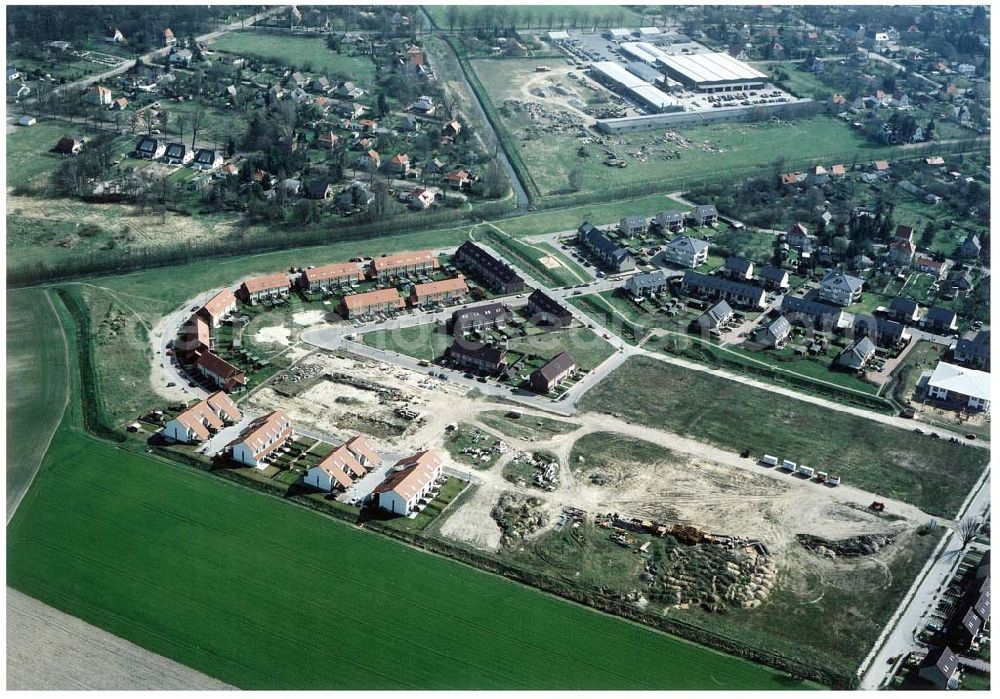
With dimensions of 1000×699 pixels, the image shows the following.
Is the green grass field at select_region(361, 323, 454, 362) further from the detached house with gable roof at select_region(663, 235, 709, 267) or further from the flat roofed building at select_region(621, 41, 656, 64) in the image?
the flat roofed building at select_region(621, 41, 656, 64)

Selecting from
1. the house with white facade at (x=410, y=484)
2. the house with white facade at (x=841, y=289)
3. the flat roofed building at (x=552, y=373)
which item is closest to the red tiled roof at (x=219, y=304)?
the house with white facade at (x=410, y=484)

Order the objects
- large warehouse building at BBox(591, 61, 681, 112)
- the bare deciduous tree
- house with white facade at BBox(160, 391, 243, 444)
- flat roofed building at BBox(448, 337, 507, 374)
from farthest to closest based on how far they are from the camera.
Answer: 1. large warehouse building at BBox(591, 61, 681, 112)
2. flat roofed building at BBox(448, 337, 507, 374)
3. house with white facade at BBox(160, 391, 243, 444)
4. the bare deciduous tree

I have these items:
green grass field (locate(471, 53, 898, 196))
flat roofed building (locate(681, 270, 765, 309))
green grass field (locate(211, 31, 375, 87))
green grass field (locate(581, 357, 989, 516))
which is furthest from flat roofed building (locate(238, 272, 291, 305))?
green grass field (locate(211, 31, 375, 87))

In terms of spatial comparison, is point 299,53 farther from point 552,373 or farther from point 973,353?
point 973,353

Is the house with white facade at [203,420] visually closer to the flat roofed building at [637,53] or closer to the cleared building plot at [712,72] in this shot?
the cleared building plot at [712,72]

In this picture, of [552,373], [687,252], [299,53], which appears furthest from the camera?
[299,53]

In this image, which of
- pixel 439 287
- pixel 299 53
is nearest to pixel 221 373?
pixel 439 287
